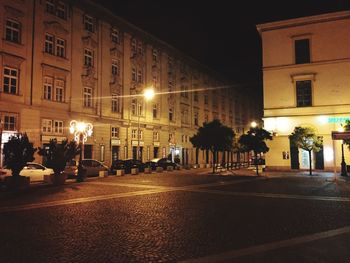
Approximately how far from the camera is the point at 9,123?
92.6 feet

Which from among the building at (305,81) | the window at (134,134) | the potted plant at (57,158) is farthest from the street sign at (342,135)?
the window at (134,134)

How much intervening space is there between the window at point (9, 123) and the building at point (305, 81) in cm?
2419

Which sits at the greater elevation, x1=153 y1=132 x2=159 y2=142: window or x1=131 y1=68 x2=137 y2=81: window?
x1=131 y1=68 x2=137 y2=81: window

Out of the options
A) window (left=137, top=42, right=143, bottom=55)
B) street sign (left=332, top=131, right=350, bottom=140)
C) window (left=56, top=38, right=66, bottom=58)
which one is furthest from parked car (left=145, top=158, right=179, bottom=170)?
street sign (left=332, top=131, right=350, bottom=140)

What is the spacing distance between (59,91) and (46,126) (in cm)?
378

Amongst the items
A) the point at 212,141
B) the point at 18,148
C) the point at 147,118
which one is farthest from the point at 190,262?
the point at 147,118

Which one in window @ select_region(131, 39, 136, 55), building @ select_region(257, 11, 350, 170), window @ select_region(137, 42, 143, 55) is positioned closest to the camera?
building @ select_region(257, 11, 350, 170)

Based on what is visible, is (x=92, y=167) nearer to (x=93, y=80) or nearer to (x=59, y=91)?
(x=59, y=91)

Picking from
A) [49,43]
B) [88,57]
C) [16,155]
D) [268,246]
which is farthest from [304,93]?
[268,246]

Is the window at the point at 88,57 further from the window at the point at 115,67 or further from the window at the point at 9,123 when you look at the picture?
the window at the point at 9,123

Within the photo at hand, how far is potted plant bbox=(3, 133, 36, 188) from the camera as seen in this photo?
1967 cm

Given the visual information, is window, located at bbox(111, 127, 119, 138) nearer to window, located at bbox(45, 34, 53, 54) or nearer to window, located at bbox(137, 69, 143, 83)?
window, located at bbox(137, 69, 143, 83)

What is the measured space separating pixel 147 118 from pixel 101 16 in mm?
14061

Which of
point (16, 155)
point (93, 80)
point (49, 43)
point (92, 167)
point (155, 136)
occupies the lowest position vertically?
point (92, 167)
